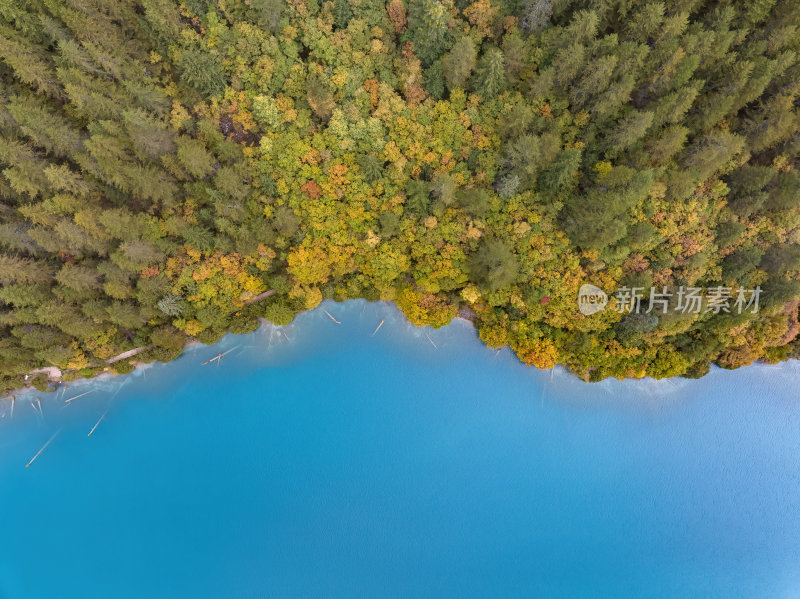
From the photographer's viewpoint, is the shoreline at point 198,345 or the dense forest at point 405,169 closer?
the dense forest at point 405,169

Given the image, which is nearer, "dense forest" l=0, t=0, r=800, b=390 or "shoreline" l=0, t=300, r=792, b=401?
"dense forest" l=0, t=0, r=800, b=390

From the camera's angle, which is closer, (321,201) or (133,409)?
(321,201)

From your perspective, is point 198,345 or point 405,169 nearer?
point 405,169

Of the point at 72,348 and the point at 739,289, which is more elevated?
the point at 739,289

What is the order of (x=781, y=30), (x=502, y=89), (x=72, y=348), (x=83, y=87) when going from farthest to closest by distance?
(x=72, y=348), (x=502, y=89), (x=83, y=87), (x=781, y=30)

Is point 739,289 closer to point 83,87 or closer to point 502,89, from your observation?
point 502,89

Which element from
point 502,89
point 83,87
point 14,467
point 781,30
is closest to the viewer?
point 781,30

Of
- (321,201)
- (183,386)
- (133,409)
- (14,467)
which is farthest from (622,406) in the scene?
(14,467)

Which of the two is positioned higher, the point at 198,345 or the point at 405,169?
the point at 405,169
